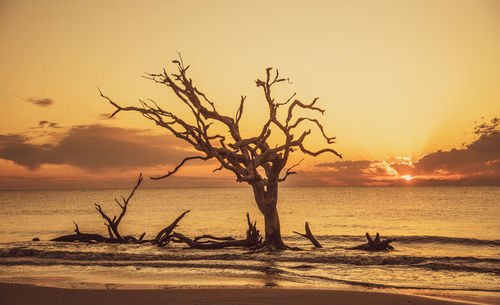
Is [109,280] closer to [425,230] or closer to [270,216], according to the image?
[270,216]

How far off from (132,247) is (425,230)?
2519 centimetres

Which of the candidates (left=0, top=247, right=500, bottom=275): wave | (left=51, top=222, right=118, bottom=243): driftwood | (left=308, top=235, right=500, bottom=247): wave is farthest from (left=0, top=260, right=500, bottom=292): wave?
(left=308, top=235, right=500, bottom=247): wave

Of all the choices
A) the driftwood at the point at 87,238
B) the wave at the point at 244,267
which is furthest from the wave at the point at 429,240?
the wave at the point at 244,267

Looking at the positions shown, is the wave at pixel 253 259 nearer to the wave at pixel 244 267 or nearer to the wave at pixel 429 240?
the wave at pixel 244 267

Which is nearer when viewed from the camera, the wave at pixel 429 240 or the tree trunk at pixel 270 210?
the tree trunk at pixel 270 210

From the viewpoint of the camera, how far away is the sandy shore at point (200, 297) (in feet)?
31.6

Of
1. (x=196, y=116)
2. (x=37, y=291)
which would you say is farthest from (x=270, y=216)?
(x=37, y=291)

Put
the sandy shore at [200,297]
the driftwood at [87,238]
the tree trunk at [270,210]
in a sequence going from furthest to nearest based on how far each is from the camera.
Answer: the driftwood at [87,238], the tree trunk at [270,210], the sandy shore at [200,297]

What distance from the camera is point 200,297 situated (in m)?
10.0

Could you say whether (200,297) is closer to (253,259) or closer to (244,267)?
(244,267)

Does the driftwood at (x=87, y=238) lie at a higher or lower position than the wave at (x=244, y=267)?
higher

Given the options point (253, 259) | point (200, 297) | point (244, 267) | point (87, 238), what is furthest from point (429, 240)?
point (200, 297)

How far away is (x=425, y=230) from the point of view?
3734cm

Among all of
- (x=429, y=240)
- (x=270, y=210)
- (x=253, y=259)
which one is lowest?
(x=429, y=240)
